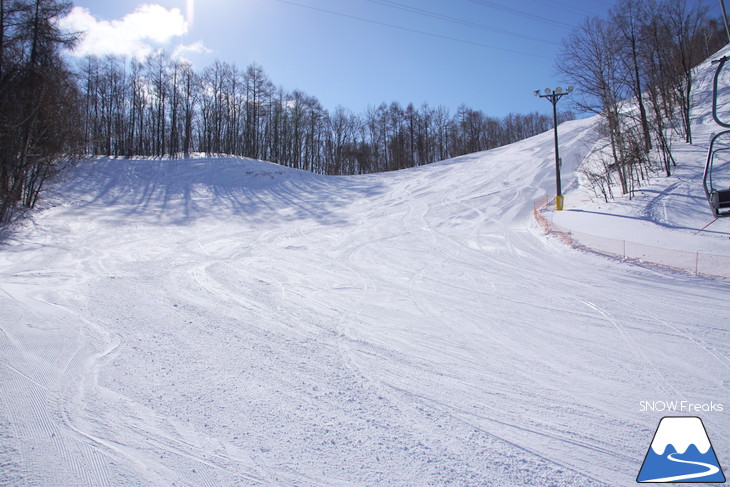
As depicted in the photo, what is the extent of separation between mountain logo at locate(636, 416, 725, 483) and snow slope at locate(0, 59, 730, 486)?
111mm

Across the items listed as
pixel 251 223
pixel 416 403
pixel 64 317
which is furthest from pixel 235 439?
pixel 251 223

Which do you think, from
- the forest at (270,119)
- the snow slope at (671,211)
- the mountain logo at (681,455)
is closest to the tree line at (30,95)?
the forest at (270,119)

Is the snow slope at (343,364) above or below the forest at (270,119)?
below

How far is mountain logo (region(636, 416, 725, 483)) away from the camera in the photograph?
2939 millimetres

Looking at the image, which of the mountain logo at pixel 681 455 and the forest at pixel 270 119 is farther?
the forest at pixel 270 119

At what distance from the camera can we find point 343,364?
498cm

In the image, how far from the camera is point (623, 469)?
305 centimetres

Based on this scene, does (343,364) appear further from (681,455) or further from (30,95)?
(30,95)

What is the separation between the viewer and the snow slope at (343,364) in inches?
124

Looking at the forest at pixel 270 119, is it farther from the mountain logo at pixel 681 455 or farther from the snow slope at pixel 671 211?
the mountain logo at pixel 681 455

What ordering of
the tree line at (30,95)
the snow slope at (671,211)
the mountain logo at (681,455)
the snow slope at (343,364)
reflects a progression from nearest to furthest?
the mountain logo at (681,455) → the snow slope at (343,364) → the snow slope at (671,211) → the tree line at (30,95)

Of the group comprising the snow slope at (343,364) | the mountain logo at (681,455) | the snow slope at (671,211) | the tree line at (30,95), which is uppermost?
the tree line at (30,95)

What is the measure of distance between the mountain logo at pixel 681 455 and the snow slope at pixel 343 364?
0.36 feet

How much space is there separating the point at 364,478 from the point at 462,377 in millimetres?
2135
